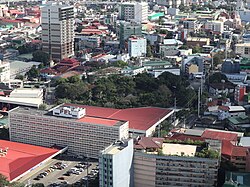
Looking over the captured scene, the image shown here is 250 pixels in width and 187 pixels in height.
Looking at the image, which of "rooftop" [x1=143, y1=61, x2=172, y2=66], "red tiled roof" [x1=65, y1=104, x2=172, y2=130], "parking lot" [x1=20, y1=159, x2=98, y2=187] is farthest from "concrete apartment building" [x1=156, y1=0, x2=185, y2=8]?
"parking lot" [x1=20, y1=159, x2=98, y2=187]

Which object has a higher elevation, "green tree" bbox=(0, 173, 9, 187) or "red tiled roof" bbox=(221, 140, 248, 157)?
"red tiled roof" bbox=(221, 140, 248, 157)

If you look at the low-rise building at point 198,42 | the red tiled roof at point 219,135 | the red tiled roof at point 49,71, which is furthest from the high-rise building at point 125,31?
the red tiled roof at point 219,135

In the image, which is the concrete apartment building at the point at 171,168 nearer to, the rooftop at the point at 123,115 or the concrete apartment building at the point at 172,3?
the rooftop at the point at 123,115

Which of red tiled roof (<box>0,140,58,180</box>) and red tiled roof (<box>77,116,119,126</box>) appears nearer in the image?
red tiled roof (<box>0,140,58,180</box>)

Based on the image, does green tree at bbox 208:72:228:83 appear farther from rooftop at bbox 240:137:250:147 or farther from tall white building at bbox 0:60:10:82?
tall white building at bbox 0:60:10:82

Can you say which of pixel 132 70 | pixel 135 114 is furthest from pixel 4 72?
pixel 135 114

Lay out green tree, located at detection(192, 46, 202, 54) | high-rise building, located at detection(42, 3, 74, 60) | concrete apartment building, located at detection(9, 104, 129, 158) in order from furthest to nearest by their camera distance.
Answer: green tree, located at detection(192, 46, 202, 54) < high-rise building, located at detection(42, 3, 74, 60) < concrete apartment building, located at detection(9, 104, 129, 158)

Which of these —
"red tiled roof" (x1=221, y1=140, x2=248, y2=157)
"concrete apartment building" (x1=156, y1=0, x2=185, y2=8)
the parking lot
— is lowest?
the parking lot
